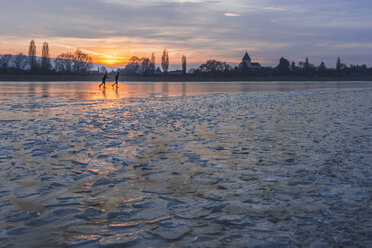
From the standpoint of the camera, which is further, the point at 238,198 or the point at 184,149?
the point at 184,149

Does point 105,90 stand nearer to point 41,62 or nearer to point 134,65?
point 41,62

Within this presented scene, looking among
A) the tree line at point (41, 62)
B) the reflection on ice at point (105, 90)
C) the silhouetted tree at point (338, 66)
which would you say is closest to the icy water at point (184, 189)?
the reflection on ice at point (105, 90)

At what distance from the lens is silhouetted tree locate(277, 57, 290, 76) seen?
153 metres

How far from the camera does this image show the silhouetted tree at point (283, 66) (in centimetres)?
Answer: 15345

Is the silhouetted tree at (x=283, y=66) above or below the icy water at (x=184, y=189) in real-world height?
above

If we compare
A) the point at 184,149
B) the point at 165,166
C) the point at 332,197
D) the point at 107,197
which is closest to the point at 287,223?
the point at 332,197

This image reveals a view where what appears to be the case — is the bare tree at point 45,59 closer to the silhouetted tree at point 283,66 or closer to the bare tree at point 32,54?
the bare tree at point 32,54

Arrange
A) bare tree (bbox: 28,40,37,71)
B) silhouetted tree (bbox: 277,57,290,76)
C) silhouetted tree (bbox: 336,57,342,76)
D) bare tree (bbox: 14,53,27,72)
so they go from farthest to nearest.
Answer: silhouetted tree (bbox: 336,57,342,76), silhouetted tree (bbox: 277,57,290,76), bare tree (bbox: 14,53,27,72), bare tree (bbox: 28,40,37,71)

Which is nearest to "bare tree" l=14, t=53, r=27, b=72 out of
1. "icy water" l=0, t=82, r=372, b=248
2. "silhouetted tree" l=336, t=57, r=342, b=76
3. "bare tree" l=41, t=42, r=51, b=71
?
"bare tree" l=41, t=42, r=51, b=71

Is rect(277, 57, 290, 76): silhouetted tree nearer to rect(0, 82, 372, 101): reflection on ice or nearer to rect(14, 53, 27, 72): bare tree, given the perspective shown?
rect(14, 53, 27, 72): bare tree

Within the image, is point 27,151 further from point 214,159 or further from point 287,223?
point 287,223

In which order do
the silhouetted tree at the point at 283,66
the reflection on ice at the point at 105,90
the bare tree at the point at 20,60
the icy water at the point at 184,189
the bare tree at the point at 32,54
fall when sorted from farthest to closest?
the silhouetted tree at the point at 283,66, the bare tree at the point at 20,60, the bare tree at the point at 32,54, the reflection on ice at the point at 105,90, the icy water at the point at 184,189

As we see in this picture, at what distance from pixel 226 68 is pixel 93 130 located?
158288 millimetres

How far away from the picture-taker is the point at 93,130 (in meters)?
9.12
